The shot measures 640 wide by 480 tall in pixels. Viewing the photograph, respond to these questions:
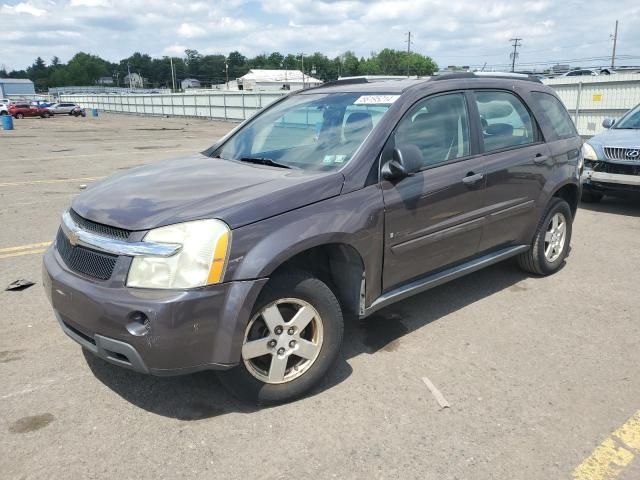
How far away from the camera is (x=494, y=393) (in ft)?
10.2

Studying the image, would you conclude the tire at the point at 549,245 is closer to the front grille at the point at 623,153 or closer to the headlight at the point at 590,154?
the front grille at the point at 623,153

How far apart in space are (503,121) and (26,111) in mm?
52144

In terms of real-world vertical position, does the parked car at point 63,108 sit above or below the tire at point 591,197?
above

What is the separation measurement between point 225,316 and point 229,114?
115 feet

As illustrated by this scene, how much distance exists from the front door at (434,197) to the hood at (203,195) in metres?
0.55

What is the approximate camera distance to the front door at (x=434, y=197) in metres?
3.41

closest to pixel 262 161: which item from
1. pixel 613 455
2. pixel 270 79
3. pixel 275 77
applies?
pixel 613 455

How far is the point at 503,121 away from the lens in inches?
173

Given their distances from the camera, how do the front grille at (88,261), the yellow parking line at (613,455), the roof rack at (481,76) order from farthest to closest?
1. the roof rack at (481,76)
2. the front grille at (88,261)
3. the yellow parking line at (613,455)

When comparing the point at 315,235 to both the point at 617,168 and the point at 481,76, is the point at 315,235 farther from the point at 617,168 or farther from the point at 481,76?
the point at 617,168

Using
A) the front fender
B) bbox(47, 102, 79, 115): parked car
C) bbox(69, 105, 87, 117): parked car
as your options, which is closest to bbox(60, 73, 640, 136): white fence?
bbox(69, 105, 87, 117): parked car

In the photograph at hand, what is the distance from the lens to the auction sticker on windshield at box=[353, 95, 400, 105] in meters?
3.60

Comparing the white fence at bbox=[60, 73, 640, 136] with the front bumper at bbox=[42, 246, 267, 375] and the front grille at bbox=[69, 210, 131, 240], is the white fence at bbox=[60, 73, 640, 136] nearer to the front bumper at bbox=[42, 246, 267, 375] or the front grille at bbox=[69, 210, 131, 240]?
the front grille at bbox=[69, 210, 131, 240]

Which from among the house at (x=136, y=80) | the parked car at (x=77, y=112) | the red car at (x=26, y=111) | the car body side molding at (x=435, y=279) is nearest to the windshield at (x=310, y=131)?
the car body side molding at (x=435, y=279)
